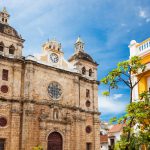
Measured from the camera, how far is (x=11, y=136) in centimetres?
2527

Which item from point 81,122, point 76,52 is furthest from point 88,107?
point 76,52

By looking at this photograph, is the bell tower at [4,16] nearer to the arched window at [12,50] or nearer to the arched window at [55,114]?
the arched window at [12,50]

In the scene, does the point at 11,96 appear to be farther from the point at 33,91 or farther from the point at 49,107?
the point at 49,107

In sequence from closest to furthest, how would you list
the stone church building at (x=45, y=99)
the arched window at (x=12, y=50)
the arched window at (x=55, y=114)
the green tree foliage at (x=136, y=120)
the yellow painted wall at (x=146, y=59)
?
the green tree foliage at (x=136, y=120) → the yellow painted wall at (x=146, y=59) → the stone church building at (x=45, y=99) → the arched window at (x=12, y=50) → the arched window at (x=55, y=114)

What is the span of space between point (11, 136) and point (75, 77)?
34.2 ft

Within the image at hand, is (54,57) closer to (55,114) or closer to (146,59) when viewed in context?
(55,114)

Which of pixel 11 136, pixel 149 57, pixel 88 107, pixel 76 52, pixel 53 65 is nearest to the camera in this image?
pixel 149 57

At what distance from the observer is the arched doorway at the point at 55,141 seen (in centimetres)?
2798

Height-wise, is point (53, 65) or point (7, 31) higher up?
point (7, 31)

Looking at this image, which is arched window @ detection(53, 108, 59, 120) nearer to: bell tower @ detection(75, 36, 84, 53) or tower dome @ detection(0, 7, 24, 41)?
tower dome @ detection(0, 7, 24, 41)

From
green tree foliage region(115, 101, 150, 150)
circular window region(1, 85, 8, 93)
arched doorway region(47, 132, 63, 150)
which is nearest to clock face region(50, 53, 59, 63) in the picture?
circular window region(1, 85, 8, 93)

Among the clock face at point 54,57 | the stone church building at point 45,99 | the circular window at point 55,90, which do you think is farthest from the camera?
the clock face at point 54,57

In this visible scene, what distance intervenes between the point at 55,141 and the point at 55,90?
5461 millimetres

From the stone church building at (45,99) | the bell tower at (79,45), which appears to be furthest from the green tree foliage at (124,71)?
the bell tower at (79,45)
